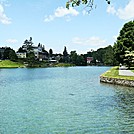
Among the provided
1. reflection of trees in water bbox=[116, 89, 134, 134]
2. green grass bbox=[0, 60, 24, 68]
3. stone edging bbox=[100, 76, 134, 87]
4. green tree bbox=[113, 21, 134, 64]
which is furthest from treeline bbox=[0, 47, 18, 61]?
reflection of trees in water bbox=[116, 89, 134, 134]

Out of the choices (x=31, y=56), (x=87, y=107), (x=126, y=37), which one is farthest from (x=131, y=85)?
(x=31, y=56)

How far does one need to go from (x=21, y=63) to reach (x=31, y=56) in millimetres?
10290

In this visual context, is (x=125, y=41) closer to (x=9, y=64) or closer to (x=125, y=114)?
(x=125, y=114)

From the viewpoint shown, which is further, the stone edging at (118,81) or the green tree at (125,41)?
the green tree at (125,41)

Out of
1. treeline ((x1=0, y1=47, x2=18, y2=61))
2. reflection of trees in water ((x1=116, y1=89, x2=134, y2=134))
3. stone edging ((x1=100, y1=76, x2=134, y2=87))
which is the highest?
treeline ((x1=0, y1=47, x2=18, y2=61))

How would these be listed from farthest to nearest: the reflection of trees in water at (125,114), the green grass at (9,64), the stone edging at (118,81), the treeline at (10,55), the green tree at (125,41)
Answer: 1. the treeline at (10,55)
2. the green grass at (9,64)
3. the green tree at (125,41)
4. the stone edging at (118,81)
5. the reflection of trees in water at (125,114)

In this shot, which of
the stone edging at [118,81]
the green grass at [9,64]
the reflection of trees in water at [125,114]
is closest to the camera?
the reflection of trees in water at [125,114]

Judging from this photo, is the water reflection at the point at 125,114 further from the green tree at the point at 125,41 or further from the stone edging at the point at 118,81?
the green tree at the point at 125,41

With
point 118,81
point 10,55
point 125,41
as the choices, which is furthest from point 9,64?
point 118,81

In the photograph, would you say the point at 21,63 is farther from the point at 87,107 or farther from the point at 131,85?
the point at 87,107

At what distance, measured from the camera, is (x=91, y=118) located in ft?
65.3

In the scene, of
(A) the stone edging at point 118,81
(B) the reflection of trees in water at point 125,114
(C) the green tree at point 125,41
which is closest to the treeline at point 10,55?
(C) the green tree at point 125,41

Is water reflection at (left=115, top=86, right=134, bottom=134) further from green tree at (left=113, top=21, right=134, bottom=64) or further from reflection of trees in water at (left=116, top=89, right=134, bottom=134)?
green tree at (left=113, top=21, right=134, bottom=64)

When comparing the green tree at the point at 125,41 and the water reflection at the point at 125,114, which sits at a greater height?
the green tree at the point at 125,41
